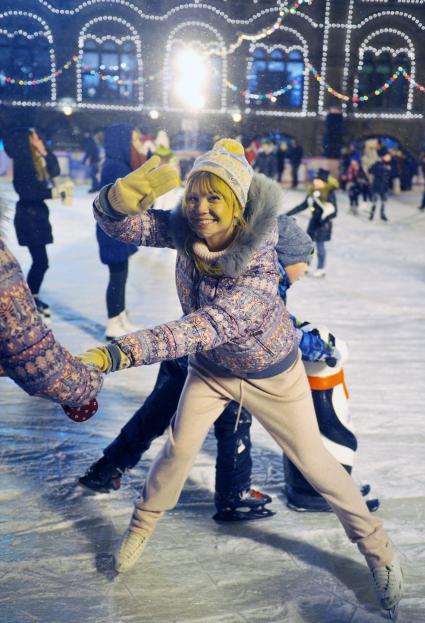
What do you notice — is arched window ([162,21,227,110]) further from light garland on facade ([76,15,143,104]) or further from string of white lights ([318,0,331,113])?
string of white lights ([318,0,331,113])

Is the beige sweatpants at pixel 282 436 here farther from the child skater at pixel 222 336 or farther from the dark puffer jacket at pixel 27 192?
the dark puffer jacket at pixel 27 192

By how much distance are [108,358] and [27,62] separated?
26.7m

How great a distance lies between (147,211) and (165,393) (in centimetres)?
89

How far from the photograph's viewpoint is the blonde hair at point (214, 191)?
213 centimetres

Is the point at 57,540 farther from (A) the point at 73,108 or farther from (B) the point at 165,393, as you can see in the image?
(A) the point at 73,108

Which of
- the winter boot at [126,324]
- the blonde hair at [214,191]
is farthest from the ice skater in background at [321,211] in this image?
the blonde hair at [214,191]

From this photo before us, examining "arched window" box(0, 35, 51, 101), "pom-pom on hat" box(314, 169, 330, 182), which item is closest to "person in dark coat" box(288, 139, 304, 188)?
"arched window" box(0, 35, 51, 101)

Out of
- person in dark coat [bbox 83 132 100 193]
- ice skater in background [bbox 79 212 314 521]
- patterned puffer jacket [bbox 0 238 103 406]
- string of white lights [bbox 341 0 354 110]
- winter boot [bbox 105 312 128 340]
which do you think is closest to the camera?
patterned puffer jacket [bbox 0 238 103 406]

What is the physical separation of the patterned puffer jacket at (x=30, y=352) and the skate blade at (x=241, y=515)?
1291 millimetres

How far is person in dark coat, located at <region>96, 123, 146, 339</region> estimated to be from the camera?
5.19 meters

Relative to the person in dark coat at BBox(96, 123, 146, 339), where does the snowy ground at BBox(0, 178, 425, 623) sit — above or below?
below

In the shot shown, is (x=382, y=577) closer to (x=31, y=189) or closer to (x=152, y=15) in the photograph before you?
(x=31, y=189)

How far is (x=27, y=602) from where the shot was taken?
2.39 m

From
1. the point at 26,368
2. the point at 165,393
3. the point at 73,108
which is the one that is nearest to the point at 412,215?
the point at 165,393
